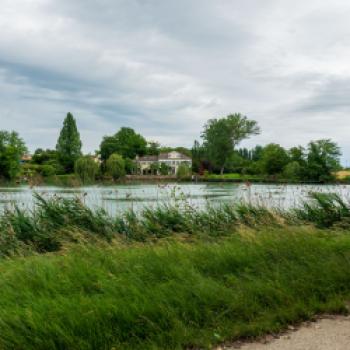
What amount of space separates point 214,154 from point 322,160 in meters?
31.4

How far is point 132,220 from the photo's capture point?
996 centimetres

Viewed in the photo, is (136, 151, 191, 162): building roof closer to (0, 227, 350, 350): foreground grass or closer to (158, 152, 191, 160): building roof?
(158, 152, 191, 160): building roof

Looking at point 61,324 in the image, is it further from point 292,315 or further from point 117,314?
point 292,315

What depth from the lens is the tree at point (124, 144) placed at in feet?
408

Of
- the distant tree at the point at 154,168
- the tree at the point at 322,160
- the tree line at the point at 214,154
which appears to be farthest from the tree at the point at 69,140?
the tree at the point at 322,160

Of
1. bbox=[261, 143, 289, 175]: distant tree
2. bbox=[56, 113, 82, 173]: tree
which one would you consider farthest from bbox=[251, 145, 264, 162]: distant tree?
bbox=[56, 113, 82, 173]: tree

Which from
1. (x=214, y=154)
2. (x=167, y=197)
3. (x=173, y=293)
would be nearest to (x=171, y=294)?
(x=173, y=293)

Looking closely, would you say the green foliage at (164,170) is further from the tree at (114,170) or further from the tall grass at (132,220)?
the tall grass at (132,220)

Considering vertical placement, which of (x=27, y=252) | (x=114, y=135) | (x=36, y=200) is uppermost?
(x=114, y=135)

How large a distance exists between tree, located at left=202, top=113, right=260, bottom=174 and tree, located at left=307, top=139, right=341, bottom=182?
2406cm

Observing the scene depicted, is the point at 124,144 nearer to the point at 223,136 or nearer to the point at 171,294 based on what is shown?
the point at 223,136

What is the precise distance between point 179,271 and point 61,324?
1603mm

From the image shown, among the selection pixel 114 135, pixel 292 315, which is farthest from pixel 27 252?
pixel 114 135

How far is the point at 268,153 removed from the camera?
3462 inches
